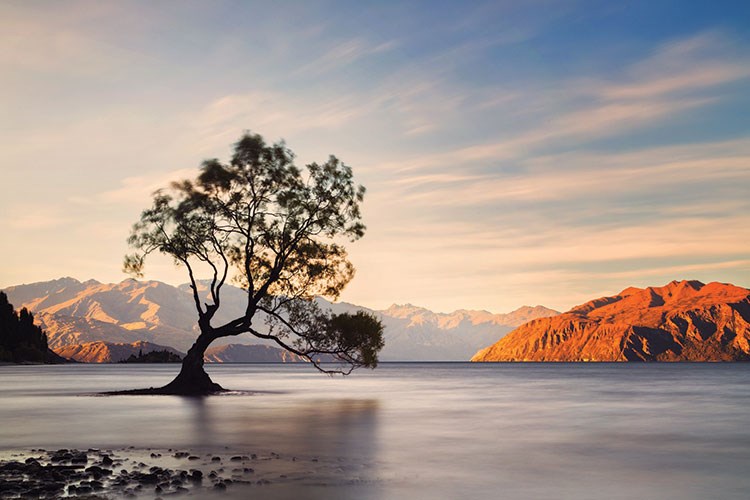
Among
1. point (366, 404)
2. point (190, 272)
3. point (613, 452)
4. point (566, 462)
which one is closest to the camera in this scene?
point (566, 462)

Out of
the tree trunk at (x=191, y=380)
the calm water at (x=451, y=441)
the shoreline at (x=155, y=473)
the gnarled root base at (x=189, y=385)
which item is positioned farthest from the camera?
the gnarled root base at (x=189, y=385)

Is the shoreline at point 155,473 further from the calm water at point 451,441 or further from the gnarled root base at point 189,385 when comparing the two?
the gnarled root base at point 189,385

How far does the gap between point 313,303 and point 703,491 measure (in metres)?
46.8

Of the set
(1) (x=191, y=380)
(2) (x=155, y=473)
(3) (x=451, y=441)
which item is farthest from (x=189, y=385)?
(2) (x=155, y=473)

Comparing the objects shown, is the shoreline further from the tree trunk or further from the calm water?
the tree trunk

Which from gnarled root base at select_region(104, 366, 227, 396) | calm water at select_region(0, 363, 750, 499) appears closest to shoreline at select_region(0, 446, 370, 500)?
calm water at select_region(0, 363, 750, 499)

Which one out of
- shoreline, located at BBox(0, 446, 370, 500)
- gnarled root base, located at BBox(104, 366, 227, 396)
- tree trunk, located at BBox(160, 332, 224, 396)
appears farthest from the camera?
gnarled root base, located at BBox(104, 366, 227, 396)

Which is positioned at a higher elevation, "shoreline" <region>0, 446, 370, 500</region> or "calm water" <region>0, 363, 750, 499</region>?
"shoreline" <region>0, 446, 370, 500</region>

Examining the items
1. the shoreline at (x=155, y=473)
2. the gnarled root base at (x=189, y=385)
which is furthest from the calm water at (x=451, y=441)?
the gnarled root base at (x=189, y=385)

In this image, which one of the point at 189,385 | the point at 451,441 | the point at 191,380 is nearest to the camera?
the point at 451,441

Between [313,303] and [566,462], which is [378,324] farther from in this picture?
[566,462]

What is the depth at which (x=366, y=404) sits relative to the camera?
5944 centimetres

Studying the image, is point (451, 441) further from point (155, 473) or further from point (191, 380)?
point (191, 380)

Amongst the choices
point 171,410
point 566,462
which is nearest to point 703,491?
point 566,462
